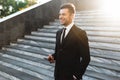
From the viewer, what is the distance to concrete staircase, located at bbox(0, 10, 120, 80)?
5.82m

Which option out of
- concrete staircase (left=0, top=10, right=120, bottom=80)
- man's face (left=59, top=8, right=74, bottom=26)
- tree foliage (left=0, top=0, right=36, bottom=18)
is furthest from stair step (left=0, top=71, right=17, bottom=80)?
tree foliage (left=0, top=0, right=36, bottom=18)

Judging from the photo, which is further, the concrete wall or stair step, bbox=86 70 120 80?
the concrete wall

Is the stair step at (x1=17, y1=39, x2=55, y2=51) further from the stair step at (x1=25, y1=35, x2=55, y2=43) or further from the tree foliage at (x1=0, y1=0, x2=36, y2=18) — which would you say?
the tree foliage at (x1=0, y1=0, x2=36, y2=18)

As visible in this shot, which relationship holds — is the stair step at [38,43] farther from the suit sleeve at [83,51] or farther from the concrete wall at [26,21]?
the suit sleeve at [83,51]

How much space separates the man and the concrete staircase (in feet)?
6.82

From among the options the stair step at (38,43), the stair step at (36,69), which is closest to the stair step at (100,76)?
the stair step at (36,69)

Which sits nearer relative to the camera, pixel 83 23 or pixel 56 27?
pixel 83 23

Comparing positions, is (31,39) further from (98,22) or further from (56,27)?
(98,22)

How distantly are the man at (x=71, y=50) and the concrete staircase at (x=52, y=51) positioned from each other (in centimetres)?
208

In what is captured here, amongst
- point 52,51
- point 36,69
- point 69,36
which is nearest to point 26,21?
point 52,51

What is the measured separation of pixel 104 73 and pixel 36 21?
510cm

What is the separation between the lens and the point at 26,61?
7500mm

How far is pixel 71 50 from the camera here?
3338 mm

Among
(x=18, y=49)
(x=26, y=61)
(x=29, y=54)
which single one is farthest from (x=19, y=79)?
(x=18, y=49)
